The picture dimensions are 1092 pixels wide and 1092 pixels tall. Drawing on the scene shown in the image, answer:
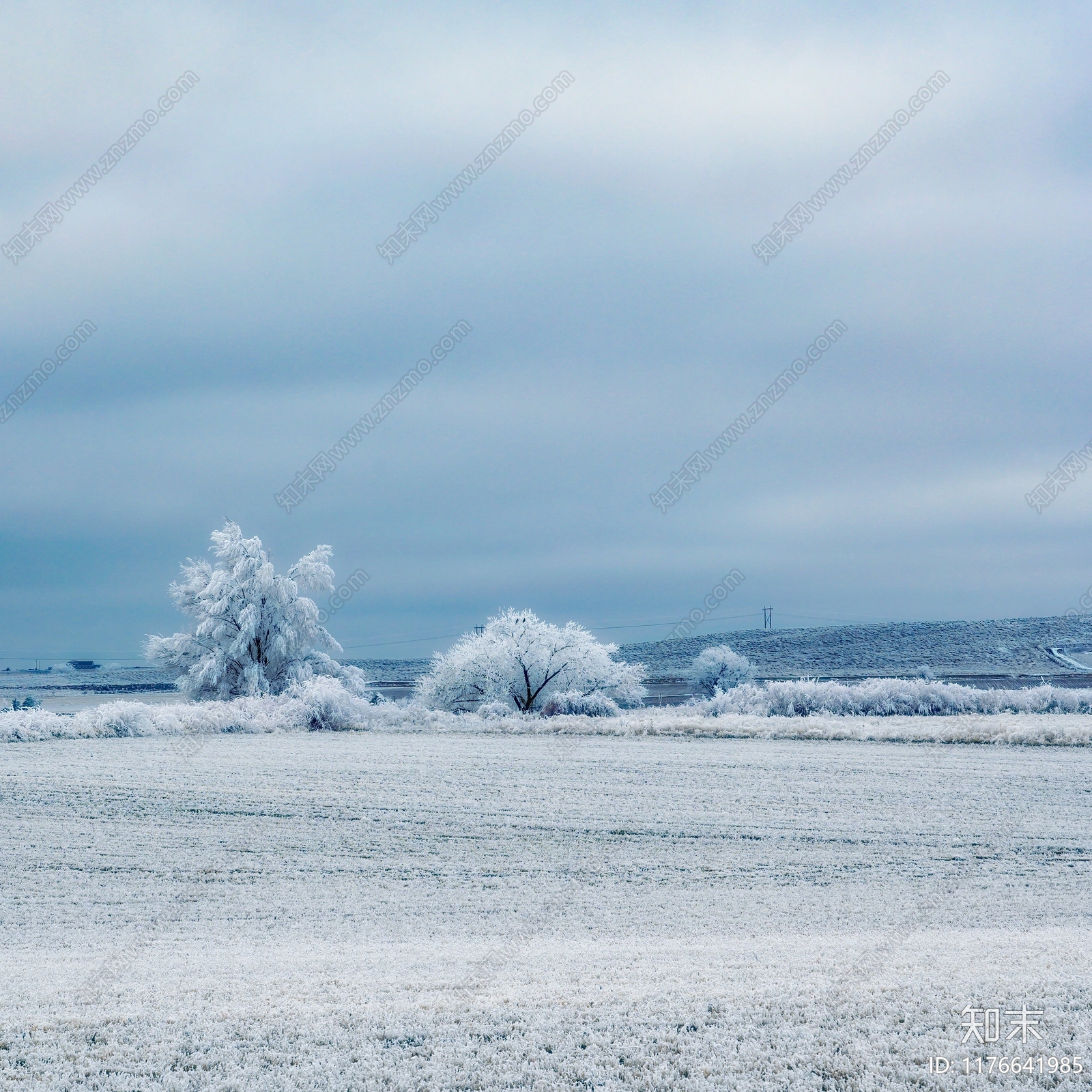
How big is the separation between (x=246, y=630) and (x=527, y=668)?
1395 centimetres

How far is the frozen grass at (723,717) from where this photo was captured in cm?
3136

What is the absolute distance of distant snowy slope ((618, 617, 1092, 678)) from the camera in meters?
79.4

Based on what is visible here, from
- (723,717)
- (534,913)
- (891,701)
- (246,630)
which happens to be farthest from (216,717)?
(891,701)

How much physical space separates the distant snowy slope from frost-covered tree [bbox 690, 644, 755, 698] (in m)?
17.2

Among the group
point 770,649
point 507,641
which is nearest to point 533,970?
point 507,641

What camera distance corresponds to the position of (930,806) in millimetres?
19969

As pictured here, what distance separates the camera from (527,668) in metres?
42.5

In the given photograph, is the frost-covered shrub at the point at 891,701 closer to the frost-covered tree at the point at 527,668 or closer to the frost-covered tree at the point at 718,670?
the frost-covered tree at the point at 527,668

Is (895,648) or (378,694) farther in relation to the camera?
(895,648)

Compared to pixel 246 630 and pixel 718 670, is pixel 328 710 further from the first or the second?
pixel 718 670

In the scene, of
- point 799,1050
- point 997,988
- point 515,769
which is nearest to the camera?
point 799,1050

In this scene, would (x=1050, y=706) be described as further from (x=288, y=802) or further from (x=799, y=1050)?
(x=799, y=1050)

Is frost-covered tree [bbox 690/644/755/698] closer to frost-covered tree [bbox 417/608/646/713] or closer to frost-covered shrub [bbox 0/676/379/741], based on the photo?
frost-covered tree [bbox 417/608/646/713]

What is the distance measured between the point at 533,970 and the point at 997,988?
3.55 meters
